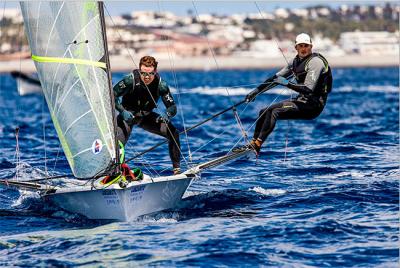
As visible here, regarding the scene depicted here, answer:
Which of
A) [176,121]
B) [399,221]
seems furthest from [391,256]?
[176,121]

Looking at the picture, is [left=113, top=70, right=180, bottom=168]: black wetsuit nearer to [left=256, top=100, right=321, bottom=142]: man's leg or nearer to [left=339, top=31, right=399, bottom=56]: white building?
[left=256, top=100, right=321, bottom=142]: man's leg

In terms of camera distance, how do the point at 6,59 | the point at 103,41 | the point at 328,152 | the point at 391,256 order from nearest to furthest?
the point at 391,256 → the point at 103,41 → the point at 328,152 → the point at 6,59

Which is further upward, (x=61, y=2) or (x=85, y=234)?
(x=61, y=2)

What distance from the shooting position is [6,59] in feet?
503

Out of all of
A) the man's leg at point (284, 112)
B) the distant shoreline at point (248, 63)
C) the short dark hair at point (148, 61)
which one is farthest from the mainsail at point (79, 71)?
the distant shoreline at point (248, 63)

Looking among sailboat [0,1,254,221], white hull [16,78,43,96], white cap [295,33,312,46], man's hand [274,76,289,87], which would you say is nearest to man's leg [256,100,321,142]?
man's hand [274,76,289,87]

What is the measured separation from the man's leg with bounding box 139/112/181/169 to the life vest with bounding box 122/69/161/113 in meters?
0.15

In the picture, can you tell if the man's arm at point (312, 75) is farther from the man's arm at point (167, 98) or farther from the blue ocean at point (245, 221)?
the man's arm at point (167, 98)

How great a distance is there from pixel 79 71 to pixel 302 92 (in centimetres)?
302

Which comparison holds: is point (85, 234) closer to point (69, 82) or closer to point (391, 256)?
point (69, 82)

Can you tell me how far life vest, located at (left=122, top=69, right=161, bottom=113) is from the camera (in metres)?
11.6

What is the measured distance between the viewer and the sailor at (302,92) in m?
11.6

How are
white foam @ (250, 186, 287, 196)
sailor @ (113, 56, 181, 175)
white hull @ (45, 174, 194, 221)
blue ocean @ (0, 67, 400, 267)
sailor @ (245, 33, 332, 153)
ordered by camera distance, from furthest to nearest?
1. white foam @ (250, 186, 287, 196)
2. sailor @ (245, 33, 332, 153)
3. sailor @ (113, 56, 181, 175)
4. white hull @ (45, 174, 194, 221)
5. blue ocean @ (0, 67, 400, 267)

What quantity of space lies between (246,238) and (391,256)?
164 cm
